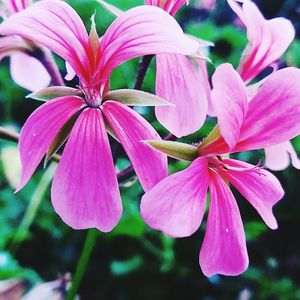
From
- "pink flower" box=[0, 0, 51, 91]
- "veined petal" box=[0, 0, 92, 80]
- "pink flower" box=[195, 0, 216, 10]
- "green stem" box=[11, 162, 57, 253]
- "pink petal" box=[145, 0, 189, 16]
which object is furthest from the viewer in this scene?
"pink flower" box=[195, 0, 216, 10]

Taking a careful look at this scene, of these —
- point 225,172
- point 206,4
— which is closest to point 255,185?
point 225,172

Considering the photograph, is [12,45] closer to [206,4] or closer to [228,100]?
[228,100]

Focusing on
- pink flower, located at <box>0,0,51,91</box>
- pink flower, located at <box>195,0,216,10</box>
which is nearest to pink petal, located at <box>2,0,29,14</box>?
pink flower, located at <box>0,0,51,91</box>

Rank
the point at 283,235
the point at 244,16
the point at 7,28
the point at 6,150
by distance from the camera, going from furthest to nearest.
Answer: the point at 283,235 < the point at 6,150 < the point at 244,16 < the point at 7,28

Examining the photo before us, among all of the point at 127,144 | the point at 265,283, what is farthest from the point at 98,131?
the point at 265,283

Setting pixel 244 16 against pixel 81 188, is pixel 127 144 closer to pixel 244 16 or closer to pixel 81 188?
pixel 81 188

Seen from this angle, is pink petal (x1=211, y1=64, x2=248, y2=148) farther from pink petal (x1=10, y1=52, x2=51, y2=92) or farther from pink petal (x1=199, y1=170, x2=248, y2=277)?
pink petal (x1=10, y1=52, x2=51, y2=92)
